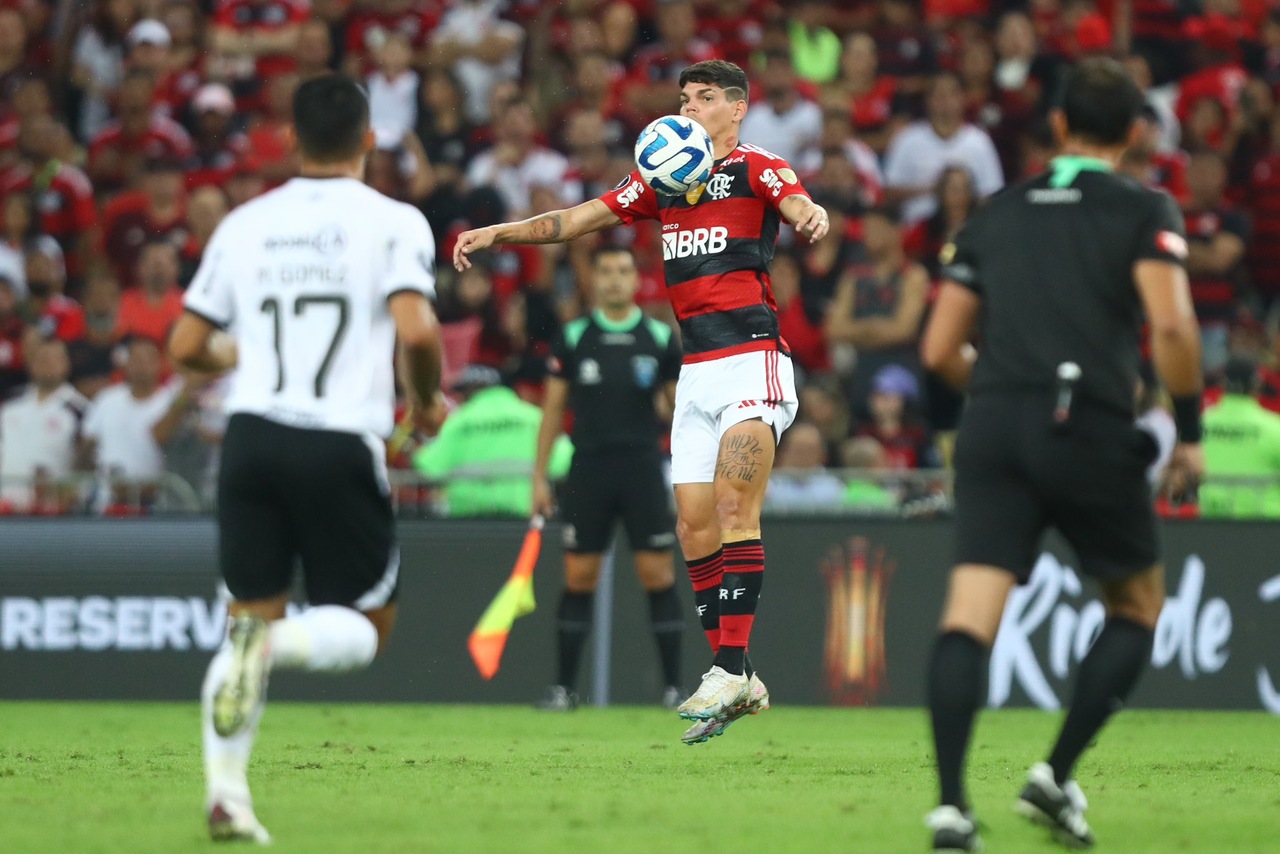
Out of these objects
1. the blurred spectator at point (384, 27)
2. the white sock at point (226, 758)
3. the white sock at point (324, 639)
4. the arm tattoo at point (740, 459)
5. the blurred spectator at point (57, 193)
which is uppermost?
the blurred spectator at point (384, 27)

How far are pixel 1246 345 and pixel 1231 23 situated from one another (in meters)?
4.36

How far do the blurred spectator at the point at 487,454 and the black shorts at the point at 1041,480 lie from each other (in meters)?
8.12

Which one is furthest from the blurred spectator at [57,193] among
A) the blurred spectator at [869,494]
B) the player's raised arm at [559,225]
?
the player's raised arm at [559,225]

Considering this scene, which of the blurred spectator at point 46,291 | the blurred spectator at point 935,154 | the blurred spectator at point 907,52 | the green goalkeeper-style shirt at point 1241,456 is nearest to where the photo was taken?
the green goalkeeper-style shirt at point 1241,456

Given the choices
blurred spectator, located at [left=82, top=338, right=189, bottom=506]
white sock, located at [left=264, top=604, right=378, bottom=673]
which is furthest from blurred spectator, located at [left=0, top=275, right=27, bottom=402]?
white sock, located at [left=264, top=604, right=378, bottom=673]

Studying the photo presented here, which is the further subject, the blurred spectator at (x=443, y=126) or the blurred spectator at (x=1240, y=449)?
the blurred spectator at (x=443, y=126)

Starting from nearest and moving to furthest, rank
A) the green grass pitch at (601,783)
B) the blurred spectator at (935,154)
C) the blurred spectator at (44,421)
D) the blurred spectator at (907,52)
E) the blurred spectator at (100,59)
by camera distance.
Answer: the green grass pitch at (601,783), the blurred spectator at (44,421), the blurred spectator at (935,154), the blurred spectator at (907,52), the blurred spectator at (100,59)

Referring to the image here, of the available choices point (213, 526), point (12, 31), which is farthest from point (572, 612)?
point (12, 31)

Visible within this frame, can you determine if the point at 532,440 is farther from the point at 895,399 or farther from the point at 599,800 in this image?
the point at 599,800

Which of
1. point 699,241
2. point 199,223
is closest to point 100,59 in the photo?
point 199,223

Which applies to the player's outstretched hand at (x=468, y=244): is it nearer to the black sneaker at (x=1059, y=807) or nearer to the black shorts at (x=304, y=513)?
the black shorts at (x=304, y=513)

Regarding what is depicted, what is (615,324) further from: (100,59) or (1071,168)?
(100,59)

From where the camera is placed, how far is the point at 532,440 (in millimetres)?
14102

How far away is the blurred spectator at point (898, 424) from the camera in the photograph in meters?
14.6
